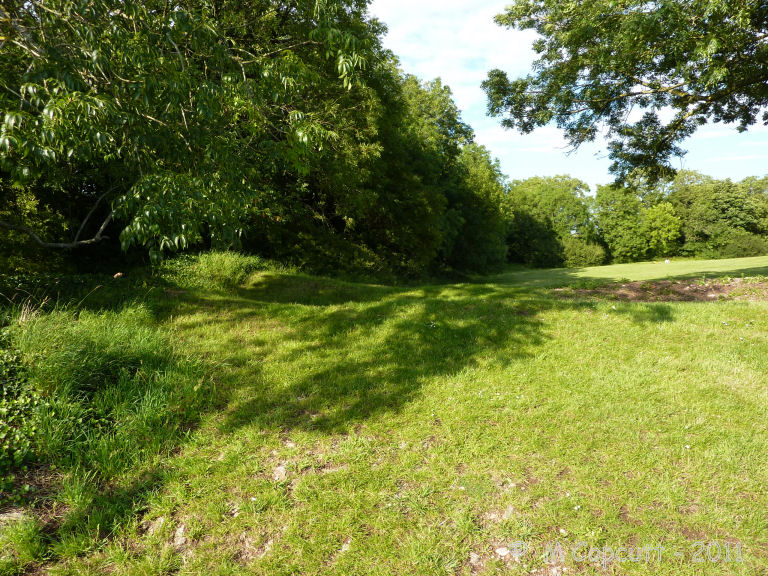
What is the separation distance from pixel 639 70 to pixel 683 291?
630 cm

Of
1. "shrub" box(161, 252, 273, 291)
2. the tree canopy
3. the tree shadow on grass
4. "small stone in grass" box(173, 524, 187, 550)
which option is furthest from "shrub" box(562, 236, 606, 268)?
"small stone in grass" box(173, 524, 187, 550)

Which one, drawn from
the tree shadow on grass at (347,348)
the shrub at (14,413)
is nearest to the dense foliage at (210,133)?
the tree shadow on grass at (347,348)

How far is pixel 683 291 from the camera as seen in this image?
1082 cm

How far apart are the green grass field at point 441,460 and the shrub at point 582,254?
5094 centimetres

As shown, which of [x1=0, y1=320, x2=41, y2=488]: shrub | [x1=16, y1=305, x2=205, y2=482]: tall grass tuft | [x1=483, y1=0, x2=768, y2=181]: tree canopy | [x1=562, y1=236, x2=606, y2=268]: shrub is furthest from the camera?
[x1=562, y1=236, x2=606, y2=268]: shrub

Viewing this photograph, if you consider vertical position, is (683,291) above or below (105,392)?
below

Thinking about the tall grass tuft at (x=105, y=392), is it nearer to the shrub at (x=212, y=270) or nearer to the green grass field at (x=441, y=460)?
the green grass field at (x=441, y=460)

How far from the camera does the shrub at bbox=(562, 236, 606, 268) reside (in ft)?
172

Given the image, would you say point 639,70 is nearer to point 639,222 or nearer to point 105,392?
point 105,392

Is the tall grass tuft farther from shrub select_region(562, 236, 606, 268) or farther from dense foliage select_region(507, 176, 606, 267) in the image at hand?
shrub select_region(562, 236, 606, 268)

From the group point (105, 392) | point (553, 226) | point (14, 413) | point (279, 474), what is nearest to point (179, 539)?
point (279, 474)

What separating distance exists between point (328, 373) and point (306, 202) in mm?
11950

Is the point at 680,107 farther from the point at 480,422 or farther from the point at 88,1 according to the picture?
the point at 88,1

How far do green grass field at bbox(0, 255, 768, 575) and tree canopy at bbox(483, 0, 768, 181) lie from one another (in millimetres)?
6137
